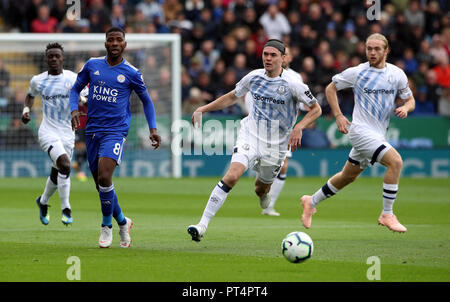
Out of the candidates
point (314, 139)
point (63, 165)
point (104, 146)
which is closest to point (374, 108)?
point (104, 146)

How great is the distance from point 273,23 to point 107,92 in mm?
15706

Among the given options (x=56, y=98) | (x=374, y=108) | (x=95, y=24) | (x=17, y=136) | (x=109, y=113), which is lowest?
(x=109, y=113)

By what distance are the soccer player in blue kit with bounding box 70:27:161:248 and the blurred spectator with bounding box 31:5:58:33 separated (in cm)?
1352

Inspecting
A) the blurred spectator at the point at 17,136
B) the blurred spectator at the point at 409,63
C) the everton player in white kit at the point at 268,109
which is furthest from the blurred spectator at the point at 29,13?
the everton player in white kit at the point at 268,109

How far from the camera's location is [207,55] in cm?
2448

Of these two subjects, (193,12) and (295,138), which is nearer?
(295,138)

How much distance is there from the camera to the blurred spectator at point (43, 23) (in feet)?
75.9

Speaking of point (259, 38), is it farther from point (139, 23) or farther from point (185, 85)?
point (139, 23)

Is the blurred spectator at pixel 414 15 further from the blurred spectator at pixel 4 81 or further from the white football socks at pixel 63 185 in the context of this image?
the white football socks at pixel 63 185

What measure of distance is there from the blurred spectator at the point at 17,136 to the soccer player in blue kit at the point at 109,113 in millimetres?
12326

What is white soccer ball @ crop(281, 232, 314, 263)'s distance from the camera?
8.52m

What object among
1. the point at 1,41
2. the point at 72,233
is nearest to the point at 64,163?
the point at 72,233

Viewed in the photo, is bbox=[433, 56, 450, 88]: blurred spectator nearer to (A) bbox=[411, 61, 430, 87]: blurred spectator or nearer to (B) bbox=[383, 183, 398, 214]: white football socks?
(A) bbox=[411, 61, 430, 87]: blurred spectator

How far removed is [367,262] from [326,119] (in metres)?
15.2
